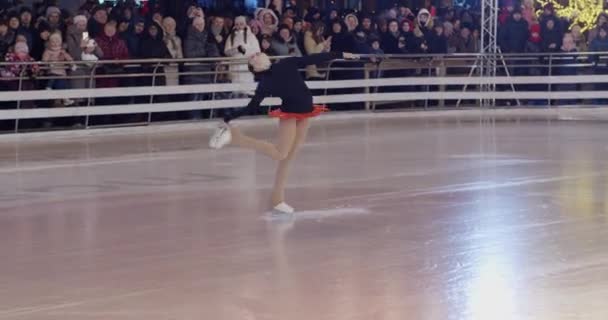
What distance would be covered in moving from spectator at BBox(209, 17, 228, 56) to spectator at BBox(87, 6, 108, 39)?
2.05 m

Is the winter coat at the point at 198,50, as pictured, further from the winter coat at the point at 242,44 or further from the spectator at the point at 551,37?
the spectator at the point at 551,37

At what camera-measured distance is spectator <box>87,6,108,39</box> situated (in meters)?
19.9

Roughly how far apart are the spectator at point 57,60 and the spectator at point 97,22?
0.63 m

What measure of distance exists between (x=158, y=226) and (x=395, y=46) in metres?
13.5

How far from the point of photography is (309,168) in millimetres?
15656

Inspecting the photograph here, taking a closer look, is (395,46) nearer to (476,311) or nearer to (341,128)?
(341,128)

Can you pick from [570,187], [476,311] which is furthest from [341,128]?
[476,311]

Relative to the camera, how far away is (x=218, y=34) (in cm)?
2175

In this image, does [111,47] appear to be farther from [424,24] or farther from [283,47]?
[424,24]

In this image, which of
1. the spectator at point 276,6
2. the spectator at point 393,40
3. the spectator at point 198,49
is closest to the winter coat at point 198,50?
the spectator at point 198,49

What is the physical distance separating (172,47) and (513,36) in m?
7.19

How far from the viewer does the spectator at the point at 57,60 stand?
19.2 meters

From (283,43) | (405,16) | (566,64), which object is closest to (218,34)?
(283,43)

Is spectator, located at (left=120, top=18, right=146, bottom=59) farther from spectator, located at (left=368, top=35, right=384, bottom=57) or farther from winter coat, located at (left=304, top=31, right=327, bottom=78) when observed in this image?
spectator, located at (left=368, top=35, right=384, bottom=57)
